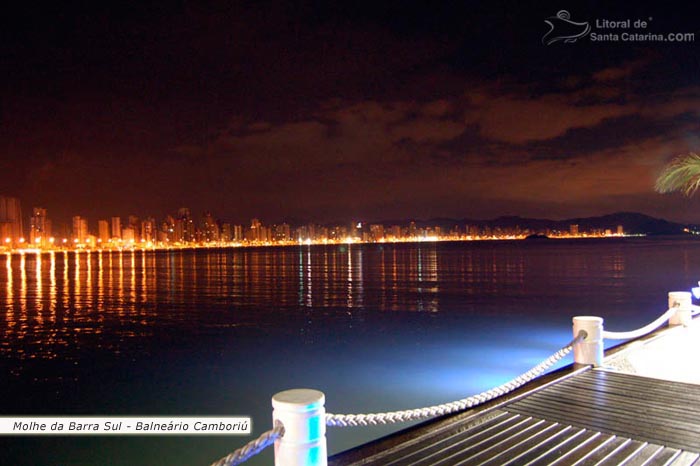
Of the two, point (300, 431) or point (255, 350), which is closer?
point (300, 431)

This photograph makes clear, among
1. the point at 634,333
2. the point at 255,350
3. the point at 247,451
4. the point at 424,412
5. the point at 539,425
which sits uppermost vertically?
the point at 247,451

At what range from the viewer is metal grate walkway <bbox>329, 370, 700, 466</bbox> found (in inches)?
187

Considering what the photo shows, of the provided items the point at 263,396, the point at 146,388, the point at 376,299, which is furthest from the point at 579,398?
the point at 376,299

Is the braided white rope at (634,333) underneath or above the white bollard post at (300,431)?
underneath

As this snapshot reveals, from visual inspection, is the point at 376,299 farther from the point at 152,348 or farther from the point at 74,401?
the point at 74,401

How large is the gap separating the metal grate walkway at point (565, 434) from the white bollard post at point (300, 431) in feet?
2.63

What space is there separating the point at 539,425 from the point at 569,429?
0.30 m

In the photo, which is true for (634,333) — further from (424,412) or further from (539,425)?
(424,412)

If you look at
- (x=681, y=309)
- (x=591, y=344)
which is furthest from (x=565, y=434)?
(x=681, y=309)

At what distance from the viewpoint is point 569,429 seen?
5457mm

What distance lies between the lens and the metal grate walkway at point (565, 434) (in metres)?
4.75

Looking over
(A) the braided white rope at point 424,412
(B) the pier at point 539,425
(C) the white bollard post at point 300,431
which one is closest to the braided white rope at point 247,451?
(B) the pier at point 539,425

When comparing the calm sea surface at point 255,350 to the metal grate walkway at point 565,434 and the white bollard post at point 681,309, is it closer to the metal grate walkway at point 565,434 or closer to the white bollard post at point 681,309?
the white bollard post at point 681,309

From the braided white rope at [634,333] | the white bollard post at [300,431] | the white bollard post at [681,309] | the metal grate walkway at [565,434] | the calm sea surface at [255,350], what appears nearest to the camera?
the white bollard post at [300,431]
